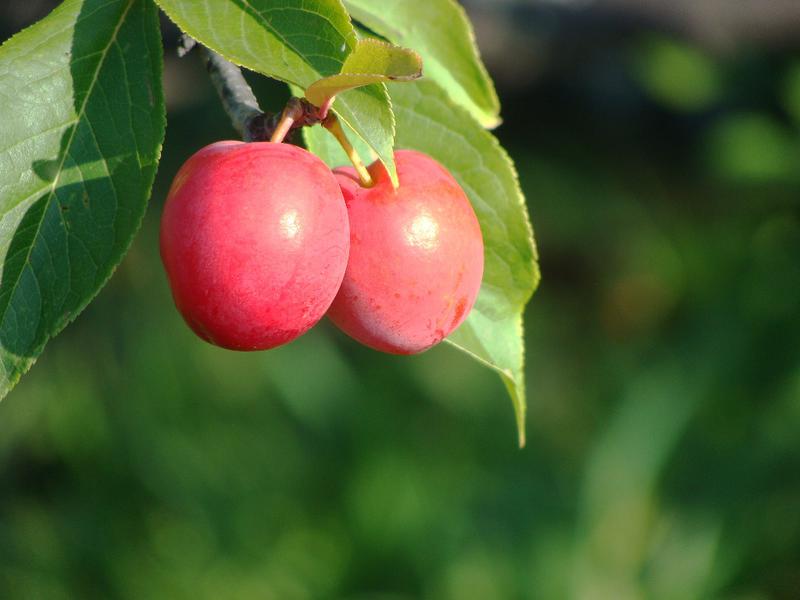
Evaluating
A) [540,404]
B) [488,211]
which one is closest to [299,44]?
[488,211]

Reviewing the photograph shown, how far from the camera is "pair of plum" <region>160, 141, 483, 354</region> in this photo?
0.70 m

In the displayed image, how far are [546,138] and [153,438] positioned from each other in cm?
217

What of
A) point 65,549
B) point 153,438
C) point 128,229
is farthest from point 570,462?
point 128,229

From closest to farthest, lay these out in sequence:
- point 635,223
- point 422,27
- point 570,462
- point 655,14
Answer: point 422,27 → point 570,462 → point 655,14 → point 635,223

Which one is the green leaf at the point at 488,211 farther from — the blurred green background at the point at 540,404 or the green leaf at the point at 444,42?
the blurred green background at the point at 540,404

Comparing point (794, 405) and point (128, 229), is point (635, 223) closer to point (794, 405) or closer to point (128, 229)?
point (794, 405)

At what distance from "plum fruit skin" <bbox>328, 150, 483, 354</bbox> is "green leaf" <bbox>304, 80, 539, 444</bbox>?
0.15 m

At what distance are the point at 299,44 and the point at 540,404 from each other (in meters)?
3.02

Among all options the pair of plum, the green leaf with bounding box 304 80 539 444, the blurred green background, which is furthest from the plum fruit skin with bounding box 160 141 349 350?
the blurred green background

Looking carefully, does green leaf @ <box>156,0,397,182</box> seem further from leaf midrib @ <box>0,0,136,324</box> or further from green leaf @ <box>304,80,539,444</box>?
green leaf @ <box>304,80,539,444</box>

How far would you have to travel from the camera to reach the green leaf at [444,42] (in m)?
1.03

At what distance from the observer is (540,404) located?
3623mm

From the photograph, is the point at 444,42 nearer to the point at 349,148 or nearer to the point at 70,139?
the point at 349,148

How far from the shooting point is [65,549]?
311cm
